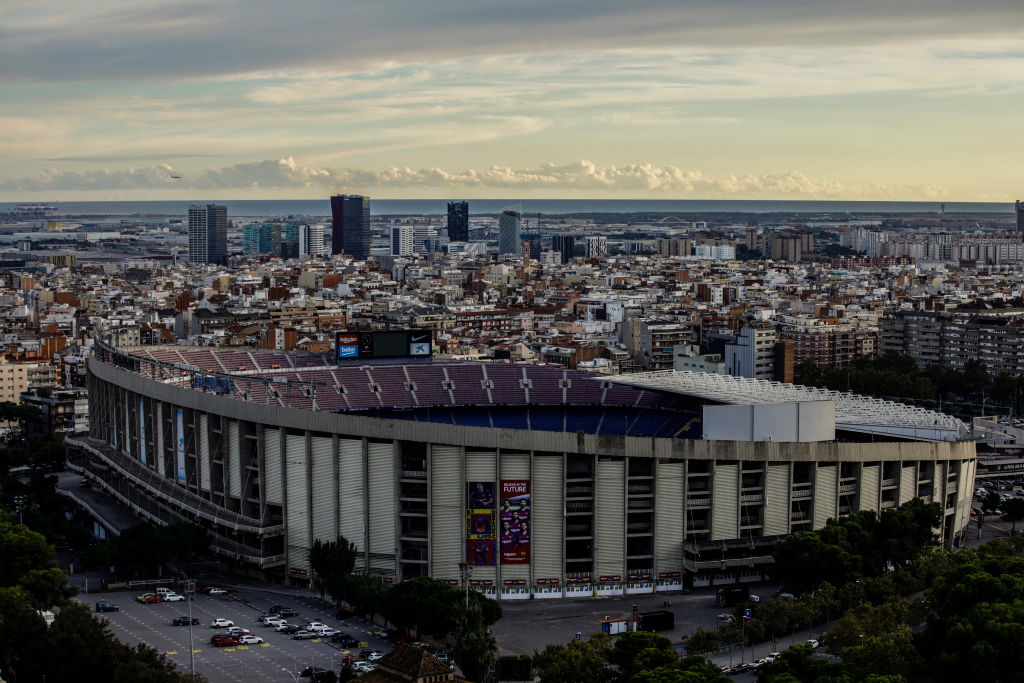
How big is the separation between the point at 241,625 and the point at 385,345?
36.7 metres

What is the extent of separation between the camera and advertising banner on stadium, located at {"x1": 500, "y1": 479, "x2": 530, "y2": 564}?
208 feet

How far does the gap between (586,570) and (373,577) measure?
32.3 feet

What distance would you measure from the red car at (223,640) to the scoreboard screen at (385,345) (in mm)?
36920

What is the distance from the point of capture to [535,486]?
63531mm

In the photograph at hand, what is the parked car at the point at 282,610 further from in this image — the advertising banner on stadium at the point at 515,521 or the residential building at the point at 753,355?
the residential building at the point at 753,355

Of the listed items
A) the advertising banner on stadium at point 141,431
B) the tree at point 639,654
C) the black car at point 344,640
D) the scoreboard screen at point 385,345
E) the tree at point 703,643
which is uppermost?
the scoreboard screen at point 385,345

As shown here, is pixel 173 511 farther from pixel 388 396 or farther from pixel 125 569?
pixel 388 396

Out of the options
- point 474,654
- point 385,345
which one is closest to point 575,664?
point 474,654

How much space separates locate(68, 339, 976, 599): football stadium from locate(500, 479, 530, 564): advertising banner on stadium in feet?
0.21

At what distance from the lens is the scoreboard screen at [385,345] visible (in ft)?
301

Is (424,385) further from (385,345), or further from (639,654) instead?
(639,654)

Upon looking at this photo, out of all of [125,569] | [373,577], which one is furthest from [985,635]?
[125,569]

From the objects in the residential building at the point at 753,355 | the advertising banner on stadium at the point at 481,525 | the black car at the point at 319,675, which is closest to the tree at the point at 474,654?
the black car at the point at 319,675

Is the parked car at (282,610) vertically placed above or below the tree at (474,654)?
below
